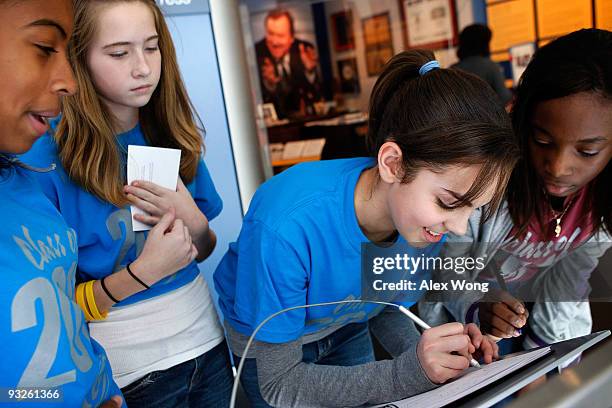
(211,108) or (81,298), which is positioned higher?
(211,108)

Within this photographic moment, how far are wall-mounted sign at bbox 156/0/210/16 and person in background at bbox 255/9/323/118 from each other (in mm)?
1337

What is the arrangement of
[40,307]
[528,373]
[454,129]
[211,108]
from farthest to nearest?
[211,108] < [454,129] < [40,307] < [528,373]

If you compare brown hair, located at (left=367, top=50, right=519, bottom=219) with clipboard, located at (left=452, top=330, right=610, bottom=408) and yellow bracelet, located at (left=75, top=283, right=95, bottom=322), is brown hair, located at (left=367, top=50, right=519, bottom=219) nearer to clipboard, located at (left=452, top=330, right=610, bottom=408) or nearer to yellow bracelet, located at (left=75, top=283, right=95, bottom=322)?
clipboard, located at (left=452, top=330, right=610, bottom=408)

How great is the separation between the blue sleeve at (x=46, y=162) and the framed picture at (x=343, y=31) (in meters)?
2.62

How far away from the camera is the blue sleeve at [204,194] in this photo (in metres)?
1.43

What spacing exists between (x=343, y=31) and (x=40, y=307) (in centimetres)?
309

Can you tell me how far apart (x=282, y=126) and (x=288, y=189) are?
2.36 meters

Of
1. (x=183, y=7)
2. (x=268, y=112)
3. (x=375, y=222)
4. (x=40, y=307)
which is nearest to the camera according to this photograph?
(x=40, y=307)

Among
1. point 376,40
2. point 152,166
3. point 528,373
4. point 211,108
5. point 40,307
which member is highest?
point 376,40

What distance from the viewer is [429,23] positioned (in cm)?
391

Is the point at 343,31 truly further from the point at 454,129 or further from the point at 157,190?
the point at 454,129

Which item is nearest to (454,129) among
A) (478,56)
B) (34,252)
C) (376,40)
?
(34,252)

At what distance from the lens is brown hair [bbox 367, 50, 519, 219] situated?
36.3 inches

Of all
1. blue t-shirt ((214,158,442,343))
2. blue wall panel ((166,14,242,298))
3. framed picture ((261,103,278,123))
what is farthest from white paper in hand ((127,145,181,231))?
framed picture ((261,103,278,123))
